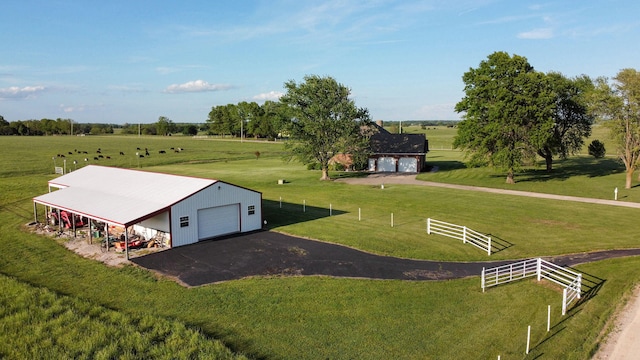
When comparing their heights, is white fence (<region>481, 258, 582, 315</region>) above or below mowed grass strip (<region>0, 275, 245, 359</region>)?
above

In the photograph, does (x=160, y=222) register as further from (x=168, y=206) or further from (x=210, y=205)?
(x=210, y=205)

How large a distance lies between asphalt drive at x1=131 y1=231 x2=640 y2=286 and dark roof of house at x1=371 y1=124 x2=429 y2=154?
44.5m

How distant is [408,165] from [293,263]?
1910 inches

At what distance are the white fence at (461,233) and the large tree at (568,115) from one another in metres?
36.7

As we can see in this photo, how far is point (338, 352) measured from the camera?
14148 millimetres

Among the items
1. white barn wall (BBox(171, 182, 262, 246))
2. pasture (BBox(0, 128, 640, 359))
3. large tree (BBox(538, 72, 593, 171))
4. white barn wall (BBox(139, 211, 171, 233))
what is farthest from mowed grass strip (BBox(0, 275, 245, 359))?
large tree (BBox(538, 72, 593, 171))

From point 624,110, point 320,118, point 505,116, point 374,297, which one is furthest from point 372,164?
point 374,297

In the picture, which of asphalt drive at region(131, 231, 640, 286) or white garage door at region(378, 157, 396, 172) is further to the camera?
white garage door at region(378, 157, 396, 172)

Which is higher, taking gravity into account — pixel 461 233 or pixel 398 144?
pixel 398 144

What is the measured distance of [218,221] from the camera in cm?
2927

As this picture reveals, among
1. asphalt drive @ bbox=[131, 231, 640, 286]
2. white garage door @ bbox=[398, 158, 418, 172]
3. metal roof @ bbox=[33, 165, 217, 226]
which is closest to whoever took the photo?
asphalt drive @ bbox=[131, 231, 640, 286]

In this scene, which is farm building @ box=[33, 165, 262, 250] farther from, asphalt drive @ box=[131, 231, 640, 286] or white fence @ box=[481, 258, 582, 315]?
white fence @ box=[481, 258, 582, 315]

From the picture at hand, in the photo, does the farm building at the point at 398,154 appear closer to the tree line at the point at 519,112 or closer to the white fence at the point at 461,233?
the tree line at the point at 519,112

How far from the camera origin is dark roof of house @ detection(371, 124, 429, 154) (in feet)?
225
